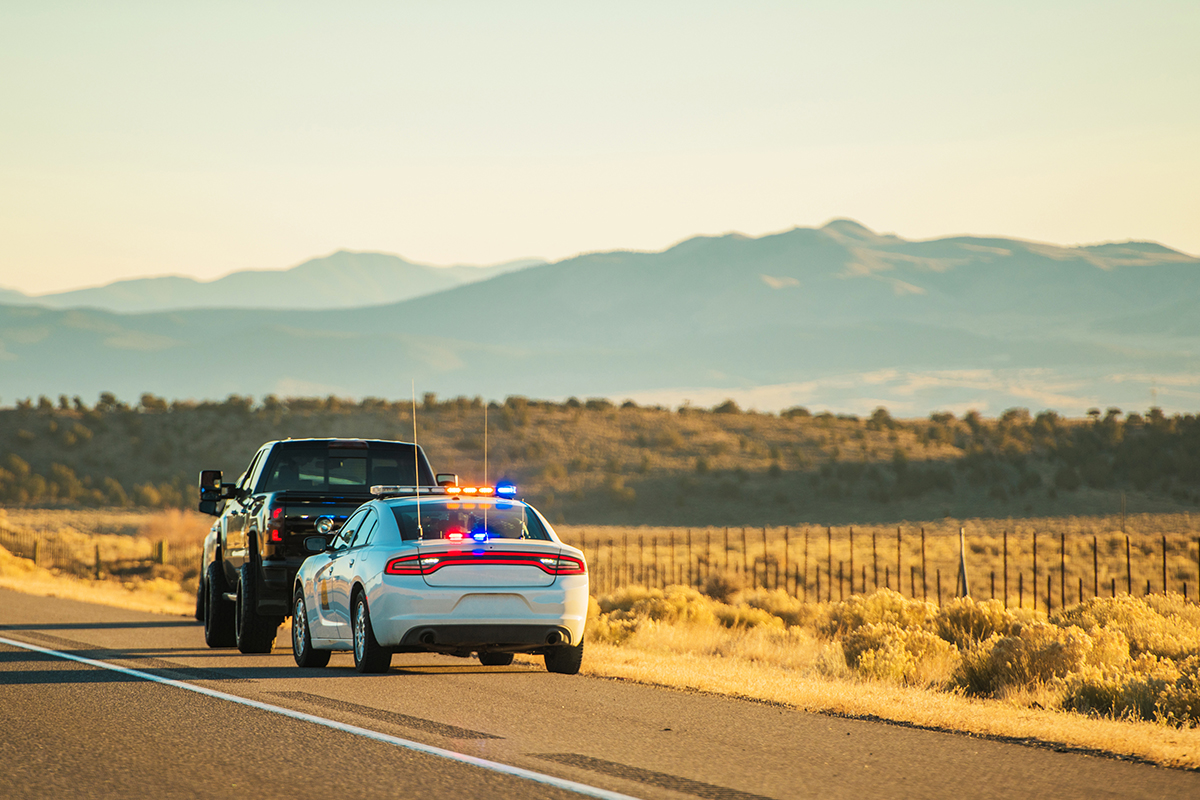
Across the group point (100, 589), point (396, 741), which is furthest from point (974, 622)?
point (100, 589)

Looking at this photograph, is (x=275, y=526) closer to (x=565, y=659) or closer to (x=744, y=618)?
(x=565, y=659)

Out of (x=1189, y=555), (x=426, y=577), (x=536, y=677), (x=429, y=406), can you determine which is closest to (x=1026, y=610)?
(x=536, y=677)

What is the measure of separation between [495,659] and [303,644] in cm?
196

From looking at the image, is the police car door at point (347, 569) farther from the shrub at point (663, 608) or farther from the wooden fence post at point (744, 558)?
the wooden fence post at point (744, 558)

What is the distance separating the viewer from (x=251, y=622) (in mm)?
14945

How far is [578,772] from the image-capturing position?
8.27 meters

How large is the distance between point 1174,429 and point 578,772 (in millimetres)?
80167

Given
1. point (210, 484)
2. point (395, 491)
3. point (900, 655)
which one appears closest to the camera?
point (395, 491)

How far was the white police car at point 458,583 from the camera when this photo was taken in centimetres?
1211


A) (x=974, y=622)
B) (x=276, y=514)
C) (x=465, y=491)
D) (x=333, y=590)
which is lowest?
(x=974, y=622)

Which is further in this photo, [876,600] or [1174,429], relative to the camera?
[1174,429]

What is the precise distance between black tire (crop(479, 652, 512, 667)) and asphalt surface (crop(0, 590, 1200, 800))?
3.77 feet

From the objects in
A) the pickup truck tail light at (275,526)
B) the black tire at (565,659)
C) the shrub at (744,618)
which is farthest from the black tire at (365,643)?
the shrub at (744,618)

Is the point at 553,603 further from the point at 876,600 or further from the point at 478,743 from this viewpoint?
the point at 876,600
